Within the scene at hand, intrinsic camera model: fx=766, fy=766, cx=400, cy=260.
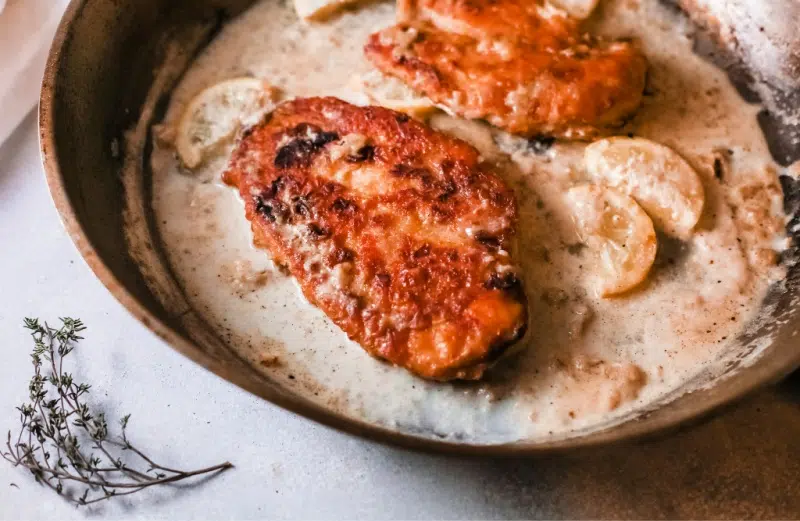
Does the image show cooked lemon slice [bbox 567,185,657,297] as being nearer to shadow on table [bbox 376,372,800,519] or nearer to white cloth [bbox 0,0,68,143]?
shadow on table [bbox 376,372,800,519]

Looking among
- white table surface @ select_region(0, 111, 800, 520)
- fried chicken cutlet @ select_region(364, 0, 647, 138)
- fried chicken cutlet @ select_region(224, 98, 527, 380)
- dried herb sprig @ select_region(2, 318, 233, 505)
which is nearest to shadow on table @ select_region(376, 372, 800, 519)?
white table surface @ select_region(0, 111, 800, 520)

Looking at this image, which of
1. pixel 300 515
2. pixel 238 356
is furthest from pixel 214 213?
pixel 300 515

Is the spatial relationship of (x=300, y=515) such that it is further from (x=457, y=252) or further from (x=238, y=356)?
(x=457, y=252)

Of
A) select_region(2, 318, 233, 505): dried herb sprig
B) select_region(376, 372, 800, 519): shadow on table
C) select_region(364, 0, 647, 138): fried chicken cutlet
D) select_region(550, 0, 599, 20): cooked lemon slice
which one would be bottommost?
select_region(2, 318, 233, 505): dried herb sprig

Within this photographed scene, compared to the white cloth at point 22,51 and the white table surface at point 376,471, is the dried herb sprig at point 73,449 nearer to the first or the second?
the white table surface at point 376,471

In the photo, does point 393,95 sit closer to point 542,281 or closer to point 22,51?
point 542,281

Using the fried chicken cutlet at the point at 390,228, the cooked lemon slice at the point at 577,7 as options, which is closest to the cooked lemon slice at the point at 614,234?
the fried chicken cutlet at the point at 390,228

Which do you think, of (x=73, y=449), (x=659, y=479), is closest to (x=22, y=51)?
(x=73, y=449)
